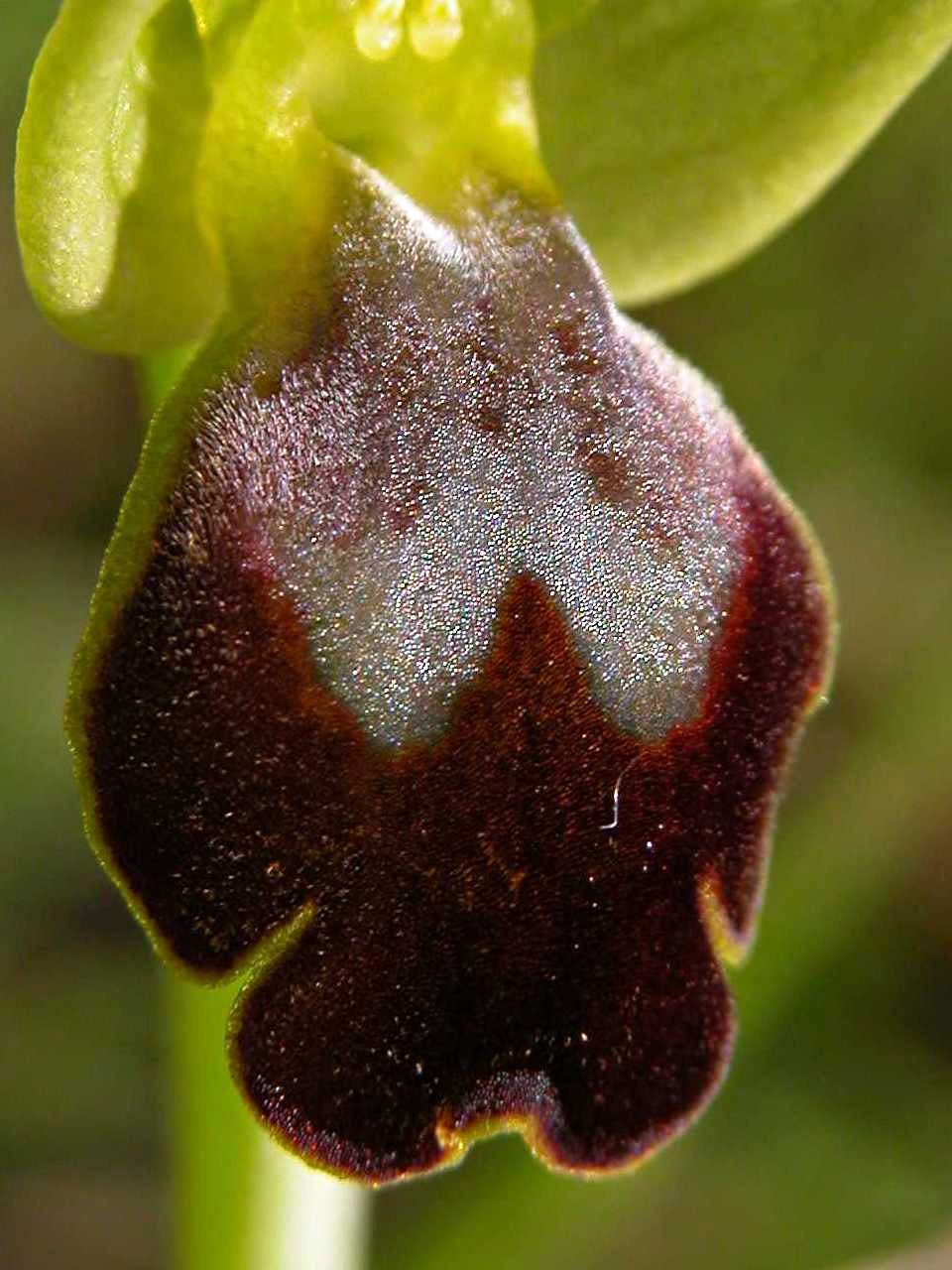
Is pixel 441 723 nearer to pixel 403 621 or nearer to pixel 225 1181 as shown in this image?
pixel 403 621

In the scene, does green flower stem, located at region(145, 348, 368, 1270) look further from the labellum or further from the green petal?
the labellum

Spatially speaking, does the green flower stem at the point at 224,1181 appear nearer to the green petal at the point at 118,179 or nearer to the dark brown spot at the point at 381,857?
the green petal at the point at 118,179

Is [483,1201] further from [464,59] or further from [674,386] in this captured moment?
[464,59]

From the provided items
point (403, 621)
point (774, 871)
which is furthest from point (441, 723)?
point (774, 871)

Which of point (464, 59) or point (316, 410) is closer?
point (316, 410)

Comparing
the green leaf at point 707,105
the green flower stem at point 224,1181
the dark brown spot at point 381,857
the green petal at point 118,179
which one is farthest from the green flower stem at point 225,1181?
the green leaf at point 707,105

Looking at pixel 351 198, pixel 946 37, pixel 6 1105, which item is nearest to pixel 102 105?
pixel 351 198
